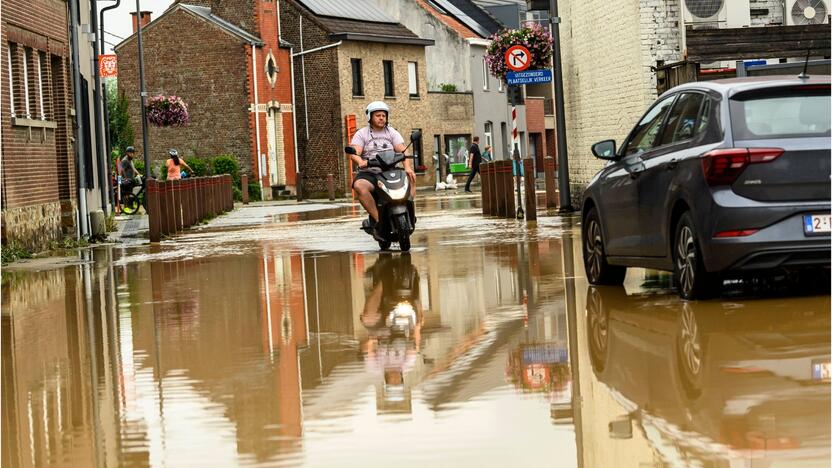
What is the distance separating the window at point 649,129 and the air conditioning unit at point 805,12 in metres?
13.5

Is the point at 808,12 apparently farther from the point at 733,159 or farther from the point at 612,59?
the point at 733,159

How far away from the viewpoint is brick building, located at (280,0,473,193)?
61.5 m

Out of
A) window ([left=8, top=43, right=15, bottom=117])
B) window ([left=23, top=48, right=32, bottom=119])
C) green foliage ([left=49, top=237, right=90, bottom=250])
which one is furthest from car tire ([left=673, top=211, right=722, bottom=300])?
window ([left=23, top=48, right=32, bottom=119])

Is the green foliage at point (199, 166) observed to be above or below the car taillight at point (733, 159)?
above

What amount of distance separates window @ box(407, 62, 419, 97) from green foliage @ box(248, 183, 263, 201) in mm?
12319

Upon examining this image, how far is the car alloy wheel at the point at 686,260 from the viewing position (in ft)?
33.8

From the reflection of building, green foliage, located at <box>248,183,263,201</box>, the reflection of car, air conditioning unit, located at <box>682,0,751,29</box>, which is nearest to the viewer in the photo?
the reflection of car

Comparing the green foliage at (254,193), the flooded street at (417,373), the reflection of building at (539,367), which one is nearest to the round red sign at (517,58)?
the flooded street at (417,373)

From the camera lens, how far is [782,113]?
399 inches

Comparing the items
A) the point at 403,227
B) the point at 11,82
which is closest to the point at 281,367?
the point at 403,227

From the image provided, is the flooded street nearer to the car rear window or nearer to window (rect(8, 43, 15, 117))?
the car rear window

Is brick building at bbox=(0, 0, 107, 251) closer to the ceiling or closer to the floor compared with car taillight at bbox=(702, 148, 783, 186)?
closer to the ceiling

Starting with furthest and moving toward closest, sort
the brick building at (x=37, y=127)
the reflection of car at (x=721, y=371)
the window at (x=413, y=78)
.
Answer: the window at (x=413, y=78)
the brick building at (x=37, y=127)
the reflection of car at (x=721, y=371)

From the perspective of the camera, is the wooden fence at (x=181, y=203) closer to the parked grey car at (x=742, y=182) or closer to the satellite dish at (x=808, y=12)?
the satellite dish at (x=808, y=12)
